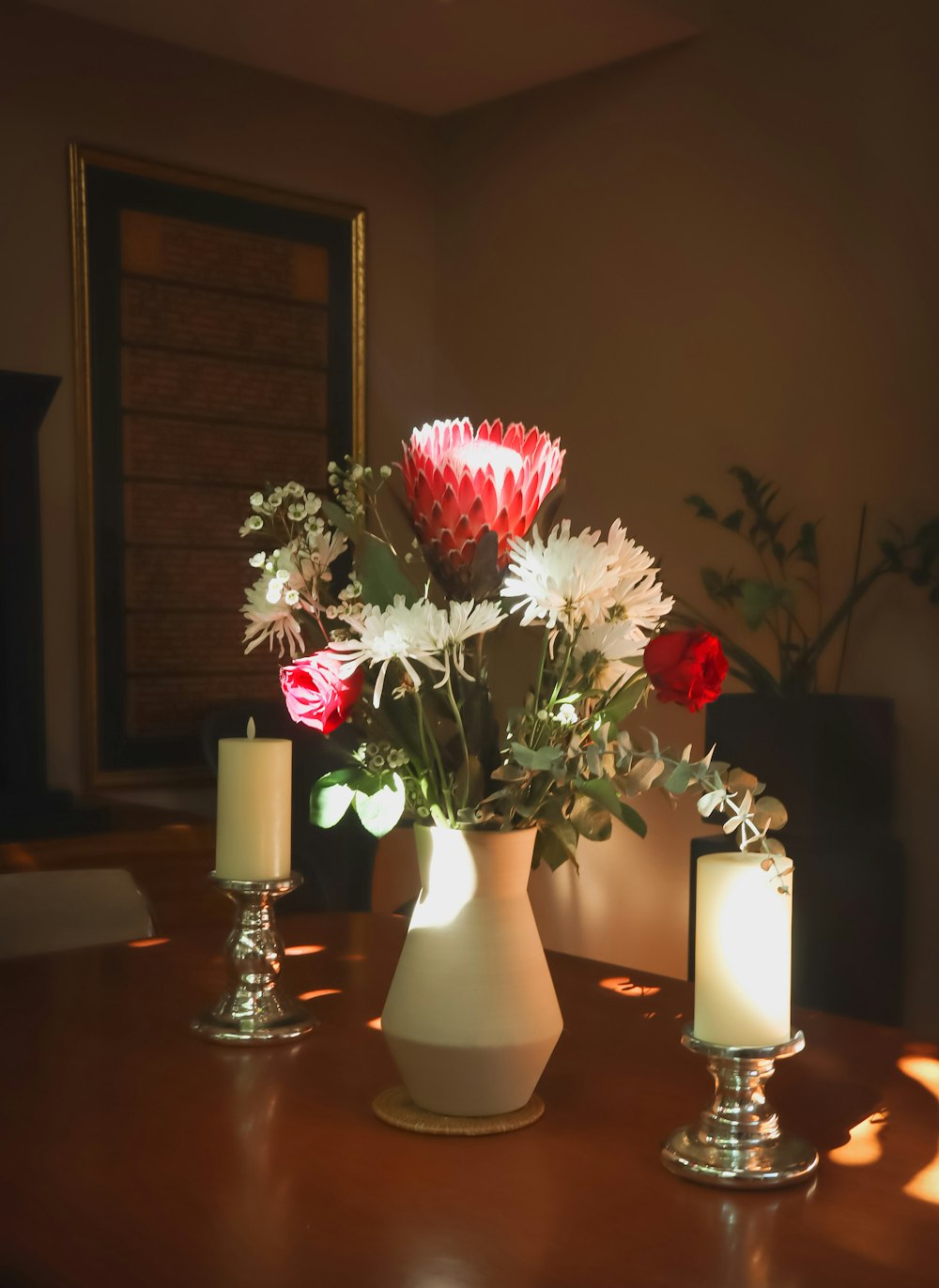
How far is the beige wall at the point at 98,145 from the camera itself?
3445mm

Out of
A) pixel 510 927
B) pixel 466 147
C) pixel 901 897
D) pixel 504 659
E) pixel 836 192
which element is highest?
pixel 466 147

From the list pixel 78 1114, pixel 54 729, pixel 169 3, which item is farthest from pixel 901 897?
pixel 169 3

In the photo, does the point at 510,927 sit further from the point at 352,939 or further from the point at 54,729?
the point at 54,729

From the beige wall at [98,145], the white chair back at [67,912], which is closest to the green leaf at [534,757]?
the white chair back at [67,912]

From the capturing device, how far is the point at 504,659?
45.2 inches

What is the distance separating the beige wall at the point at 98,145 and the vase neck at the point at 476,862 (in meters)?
2.67

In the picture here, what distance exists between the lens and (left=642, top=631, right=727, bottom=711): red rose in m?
0.99

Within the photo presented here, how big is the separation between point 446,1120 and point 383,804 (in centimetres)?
25

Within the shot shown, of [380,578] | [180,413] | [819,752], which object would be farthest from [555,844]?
[180,413]

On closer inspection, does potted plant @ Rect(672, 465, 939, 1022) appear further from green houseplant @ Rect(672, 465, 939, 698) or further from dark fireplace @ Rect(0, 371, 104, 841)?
dark fireplace @ Rect(0, 371, 104, 841)

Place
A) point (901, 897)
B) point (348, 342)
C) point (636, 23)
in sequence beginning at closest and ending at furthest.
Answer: point (901, 897), point (636, 23), point (348, 342)

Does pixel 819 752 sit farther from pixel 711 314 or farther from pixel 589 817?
pixel 589 817

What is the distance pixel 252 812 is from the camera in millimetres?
1318

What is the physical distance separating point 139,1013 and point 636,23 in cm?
286
